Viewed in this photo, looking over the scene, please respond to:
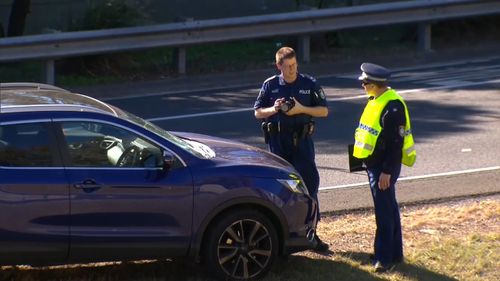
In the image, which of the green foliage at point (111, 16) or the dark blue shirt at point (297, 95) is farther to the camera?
the green foliage at point (111, 16)

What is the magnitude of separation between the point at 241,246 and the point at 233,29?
11.3m

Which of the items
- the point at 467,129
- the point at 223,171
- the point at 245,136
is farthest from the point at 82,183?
the point at 467,129

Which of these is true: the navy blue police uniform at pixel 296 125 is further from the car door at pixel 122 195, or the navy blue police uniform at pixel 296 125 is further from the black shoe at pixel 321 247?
the car door at pixel 122 195

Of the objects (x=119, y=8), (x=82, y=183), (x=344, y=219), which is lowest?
(x=344, y=219)

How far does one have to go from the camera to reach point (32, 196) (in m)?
6.76

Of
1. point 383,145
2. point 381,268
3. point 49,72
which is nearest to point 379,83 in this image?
point 383,145

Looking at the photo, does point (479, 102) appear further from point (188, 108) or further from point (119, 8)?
point (119, 8)

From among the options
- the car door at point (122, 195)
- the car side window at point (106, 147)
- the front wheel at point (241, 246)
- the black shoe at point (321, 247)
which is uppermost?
the car side window at point (106, 147)

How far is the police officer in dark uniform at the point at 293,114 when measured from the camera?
820 cm

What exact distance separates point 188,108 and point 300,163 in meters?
6.94

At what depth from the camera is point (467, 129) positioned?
13.5 metres

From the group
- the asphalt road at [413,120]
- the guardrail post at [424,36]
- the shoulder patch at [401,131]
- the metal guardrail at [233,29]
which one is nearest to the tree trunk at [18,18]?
the metal guardrail at [233,29]

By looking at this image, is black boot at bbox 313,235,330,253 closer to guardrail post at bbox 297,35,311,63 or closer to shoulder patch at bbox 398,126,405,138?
shoulder patch at bbox 398,126,405,138

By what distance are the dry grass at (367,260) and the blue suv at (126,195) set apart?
0.39 m
